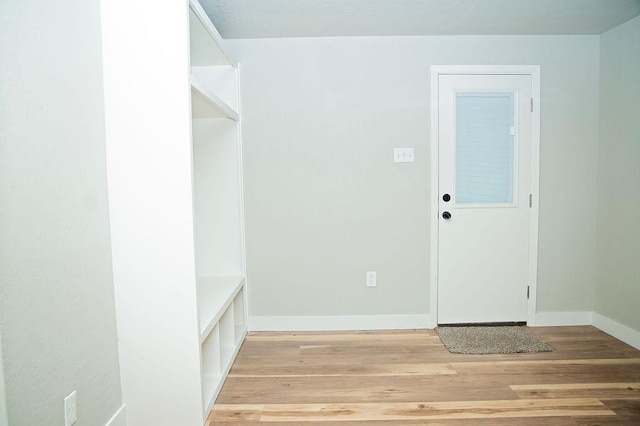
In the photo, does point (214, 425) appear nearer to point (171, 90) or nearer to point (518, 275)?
point (171, 90)

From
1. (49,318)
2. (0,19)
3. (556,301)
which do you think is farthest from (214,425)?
(556,301)

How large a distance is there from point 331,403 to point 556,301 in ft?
7.30

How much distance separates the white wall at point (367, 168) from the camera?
9.00 ft

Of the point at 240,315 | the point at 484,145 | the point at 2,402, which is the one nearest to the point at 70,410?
the point at 2,402

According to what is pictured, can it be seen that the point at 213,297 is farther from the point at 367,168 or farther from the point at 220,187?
the point at 367,168

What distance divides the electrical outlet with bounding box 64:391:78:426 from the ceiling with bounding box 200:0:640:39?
227cm

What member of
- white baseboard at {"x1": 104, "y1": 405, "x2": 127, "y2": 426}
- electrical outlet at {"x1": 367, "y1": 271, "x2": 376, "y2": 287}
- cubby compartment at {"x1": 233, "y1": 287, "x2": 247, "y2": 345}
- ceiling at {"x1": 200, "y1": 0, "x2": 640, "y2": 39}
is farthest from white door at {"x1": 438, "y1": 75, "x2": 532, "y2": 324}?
white baseboard at {"x1": 104, "y1": 405, "x2": 127, "y2": 426}

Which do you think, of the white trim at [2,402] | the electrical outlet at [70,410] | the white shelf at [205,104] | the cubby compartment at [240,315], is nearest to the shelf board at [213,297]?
the cubby compartment at [240,315]

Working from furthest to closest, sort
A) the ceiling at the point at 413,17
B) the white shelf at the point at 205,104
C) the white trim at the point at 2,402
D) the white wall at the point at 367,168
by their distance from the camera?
1. the white wall at the point at 367,168
2. the ceiling at the point at 413,17
3. the white shelf at the point at 205,104
4. the white trim at the point at 2,402

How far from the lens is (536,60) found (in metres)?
2.77

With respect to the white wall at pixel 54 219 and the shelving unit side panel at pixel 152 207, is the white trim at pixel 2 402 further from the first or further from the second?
the shelving unit side panel at pixel 152 207

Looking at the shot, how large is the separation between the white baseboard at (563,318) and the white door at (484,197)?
150 millimetres

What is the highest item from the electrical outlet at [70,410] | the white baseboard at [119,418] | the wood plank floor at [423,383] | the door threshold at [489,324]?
the electrical outlet at [70,410]

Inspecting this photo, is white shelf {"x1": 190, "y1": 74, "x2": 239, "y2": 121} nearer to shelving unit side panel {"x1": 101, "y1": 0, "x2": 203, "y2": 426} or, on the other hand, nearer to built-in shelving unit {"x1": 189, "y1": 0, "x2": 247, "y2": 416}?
built-in shelving unit {"x1": 189, "y1": 0, "x2": 247, "y2": 416}
